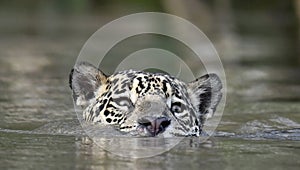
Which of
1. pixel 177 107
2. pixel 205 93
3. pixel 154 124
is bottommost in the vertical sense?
pixel 154 124

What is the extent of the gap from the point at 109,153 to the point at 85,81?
65.5 inches

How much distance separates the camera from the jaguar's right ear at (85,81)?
32.8 feet

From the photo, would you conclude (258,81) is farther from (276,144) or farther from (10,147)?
(10,147)

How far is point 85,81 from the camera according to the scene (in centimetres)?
1006

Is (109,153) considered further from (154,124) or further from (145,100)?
(145,100)

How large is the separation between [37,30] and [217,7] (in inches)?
239

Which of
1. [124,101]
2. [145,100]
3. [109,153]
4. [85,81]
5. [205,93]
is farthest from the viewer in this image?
[205,93]

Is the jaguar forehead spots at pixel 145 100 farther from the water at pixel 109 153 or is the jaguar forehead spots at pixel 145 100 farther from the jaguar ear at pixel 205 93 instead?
the water at pixel 109 153

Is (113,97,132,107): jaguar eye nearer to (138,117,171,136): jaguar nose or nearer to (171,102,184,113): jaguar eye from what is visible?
(171,102,184,113): jaguar eye

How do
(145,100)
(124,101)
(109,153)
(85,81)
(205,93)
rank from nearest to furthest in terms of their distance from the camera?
1. (109,153)
2. (145,100)
3. (124,101)
4. (85,81)
5. (205,93)

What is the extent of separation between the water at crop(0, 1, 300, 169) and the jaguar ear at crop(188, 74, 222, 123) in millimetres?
293

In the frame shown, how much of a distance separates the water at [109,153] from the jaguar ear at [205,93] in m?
0.29

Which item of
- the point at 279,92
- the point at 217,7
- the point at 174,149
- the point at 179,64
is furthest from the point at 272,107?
the point at 217,7

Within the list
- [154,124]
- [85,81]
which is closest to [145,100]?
[154,124]
